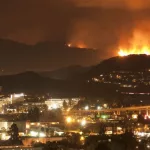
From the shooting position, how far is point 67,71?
42.5 meters

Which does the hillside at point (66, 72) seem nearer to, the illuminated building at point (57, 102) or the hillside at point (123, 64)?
the hillside at point (123, 64)

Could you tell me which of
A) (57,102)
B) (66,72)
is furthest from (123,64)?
(57,102)

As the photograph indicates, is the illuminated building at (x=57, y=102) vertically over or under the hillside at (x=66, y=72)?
under

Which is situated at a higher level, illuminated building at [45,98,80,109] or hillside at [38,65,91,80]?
hillside at [38,65,91,80]

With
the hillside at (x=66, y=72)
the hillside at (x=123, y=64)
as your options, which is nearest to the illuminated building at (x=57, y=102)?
the hillside at (x=123, y=64)

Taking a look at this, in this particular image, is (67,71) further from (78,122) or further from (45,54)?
(78,122)

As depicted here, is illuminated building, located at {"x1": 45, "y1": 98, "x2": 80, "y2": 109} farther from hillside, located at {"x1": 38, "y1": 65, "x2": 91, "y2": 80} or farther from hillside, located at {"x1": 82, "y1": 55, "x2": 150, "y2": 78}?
hillside, located at {"x1": 38, "y1": 65, "x2": 91, "y2": 80}

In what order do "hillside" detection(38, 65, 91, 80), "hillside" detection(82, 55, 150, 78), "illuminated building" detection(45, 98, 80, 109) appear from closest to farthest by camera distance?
"illuminated building" detection(45, 98, 80, 109) < "hillside" detection(82, 55, 150, 78) < "hillside" detection(38, 65, 91, 80)

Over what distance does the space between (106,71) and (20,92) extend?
247 inches

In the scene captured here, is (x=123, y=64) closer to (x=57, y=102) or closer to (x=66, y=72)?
(x=66, y=72)

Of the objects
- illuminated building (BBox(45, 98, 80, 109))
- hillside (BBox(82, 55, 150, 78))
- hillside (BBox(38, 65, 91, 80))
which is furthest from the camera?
hillside (BBox(38, 65, 91, 80))

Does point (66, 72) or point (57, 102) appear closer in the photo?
point (57, 102)

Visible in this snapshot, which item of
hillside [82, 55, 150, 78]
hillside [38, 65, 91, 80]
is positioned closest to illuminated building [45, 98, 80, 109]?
hillside [82, 55, 150, 78]

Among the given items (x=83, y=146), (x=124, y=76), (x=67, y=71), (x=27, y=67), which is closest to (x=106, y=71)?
(x=124, y=76)
